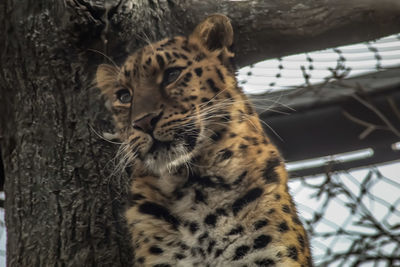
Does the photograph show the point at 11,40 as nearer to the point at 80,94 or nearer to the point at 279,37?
the point at 80,94

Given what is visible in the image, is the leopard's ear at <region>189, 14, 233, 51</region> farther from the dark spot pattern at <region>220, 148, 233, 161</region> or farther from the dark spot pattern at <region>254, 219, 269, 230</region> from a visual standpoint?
the dark spot pattern at <region>254, 219, 269, 230</region>

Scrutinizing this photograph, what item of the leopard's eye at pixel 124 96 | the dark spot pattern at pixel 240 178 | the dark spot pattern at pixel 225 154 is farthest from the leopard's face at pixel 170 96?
the dark spot pattern at pixel 240 178

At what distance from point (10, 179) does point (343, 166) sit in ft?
6.24

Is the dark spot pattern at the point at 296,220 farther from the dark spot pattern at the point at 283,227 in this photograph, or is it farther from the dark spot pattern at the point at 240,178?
the dark spot pattern at the point at 240,178

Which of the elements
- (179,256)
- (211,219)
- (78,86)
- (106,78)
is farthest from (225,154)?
(78,86)

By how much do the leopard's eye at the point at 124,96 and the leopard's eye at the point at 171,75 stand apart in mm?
201

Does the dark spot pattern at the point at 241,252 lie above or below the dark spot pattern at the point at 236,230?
below

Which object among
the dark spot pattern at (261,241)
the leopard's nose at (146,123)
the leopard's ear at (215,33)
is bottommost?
the dark spot pattern at (261,241)

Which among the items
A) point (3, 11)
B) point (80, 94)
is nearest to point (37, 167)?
point (80, 94)

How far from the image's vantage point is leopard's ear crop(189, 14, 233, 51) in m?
3.35

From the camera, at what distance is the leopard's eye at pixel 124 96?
11.1ft

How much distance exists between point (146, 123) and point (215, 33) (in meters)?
0.66

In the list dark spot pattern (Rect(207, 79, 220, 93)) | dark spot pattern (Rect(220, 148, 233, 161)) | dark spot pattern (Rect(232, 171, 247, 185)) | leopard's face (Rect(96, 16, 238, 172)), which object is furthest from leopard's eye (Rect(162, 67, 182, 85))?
dark spot pattern (Rect(232, 171, 247, 185))

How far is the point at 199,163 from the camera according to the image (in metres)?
3.23
